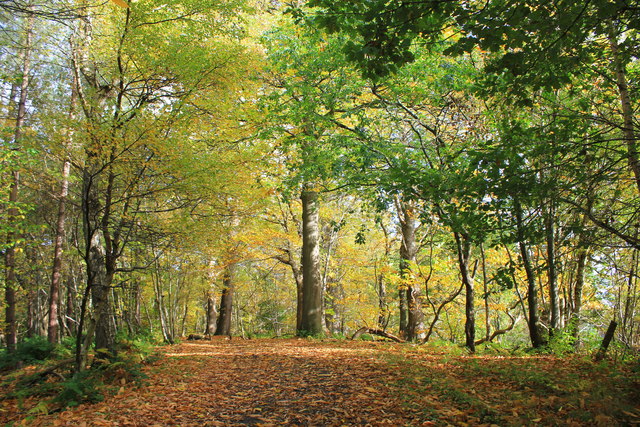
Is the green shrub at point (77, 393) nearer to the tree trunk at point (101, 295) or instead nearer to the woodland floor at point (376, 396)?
the woodland floor at point (376, 396)

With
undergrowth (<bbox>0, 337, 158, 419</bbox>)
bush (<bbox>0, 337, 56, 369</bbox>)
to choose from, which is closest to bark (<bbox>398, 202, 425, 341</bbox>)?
undergrowth (<bbox>0, 337, 158, 419</bbox>)

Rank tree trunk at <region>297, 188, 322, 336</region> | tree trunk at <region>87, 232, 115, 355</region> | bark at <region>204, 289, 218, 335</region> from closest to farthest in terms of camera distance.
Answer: tree trunk at <region>87, 232, 115, 355</region>
tree trunk at <region>297, 188, 322, 336</region>
bark at <region>204, 289, 218, 335</region>

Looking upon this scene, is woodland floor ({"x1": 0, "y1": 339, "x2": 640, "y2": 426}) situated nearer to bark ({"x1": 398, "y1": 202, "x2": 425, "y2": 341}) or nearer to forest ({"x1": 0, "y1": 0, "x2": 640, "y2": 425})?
Result: forest ({"x1": 0, "y1": 0, "x2": 640, "y2": 425})

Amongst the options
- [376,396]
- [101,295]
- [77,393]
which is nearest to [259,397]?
[376,396]

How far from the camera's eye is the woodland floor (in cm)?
357

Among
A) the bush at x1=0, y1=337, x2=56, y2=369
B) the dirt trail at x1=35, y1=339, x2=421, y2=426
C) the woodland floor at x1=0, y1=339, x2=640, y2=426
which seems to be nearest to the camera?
the woodland floor at x1=0, y1=339, x2=640, y2=426

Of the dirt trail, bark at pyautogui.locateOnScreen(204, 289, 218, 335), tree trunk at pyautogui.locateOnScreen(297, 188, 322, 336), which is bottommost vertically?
bark at pyautogui.locateOnScreen(204, 289, 218, 335)

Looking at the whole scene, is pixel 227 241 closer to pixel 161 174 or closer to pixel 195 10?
pixel 161 174

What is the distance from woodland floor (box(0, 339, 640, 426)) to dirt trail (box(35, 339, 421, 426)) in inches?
0.6

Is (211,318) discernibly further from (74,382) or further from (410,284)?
(74,382)

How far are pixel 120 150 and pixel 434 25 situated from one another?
16.2 feet

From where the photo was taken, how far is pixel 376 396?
454 cm

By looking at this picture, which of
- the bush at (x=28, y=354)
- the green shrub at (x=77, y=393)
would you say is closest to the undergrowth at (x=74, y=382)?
the green shrub at (x=77, y=393)

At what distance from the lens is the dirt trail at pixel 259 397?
412cm
